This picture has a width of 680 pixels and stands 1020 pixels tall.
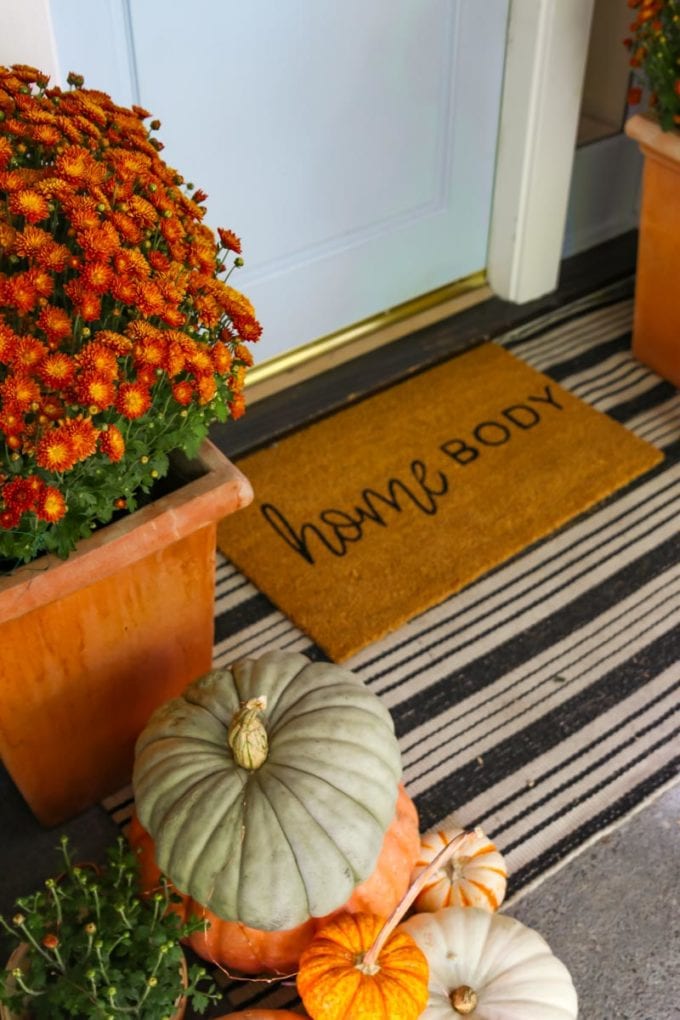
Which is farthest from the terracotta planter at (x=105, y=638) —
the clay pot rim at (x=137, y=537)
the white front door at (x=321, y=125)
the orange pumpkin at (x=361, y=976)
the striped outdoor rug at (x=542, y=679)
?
the white front door at (x=321, y=125)

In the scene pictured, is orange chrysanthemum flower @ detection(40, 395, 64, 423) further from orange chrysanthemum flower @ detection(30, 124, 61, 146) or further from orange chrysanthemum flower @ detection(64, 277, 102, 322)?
orange chrysanthemum flower @ detection(30, 124, 61, 146)

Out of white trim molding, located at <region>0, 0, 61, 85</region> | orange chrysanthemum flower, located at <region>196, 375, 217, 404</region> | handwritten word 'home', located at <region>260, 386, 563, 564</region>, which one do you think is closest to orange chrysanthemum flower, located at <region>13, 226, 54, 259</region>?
orange chrysanthemum flower, located at <region>196, 375, 217, 404</region>

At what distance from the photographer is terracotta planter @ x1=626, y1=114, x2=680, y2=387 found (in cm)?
204

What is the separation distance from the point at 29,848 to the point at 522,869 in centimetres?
68

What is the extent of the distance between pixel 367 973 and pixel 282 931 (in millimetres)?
130

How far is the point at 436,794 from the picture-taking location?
1594 millimetres

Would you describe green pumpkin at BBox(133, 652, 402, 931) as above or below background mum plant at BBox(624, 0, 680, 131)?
below

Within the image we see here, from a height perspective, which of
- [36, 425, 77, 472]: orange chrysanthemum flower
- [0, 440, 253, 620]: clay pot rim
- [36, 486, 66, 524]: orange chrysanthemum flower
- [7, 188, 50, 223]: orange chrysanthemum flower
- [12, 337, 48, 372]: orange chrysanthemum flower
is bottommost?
[0, 440, 253, 620]: clay pot rim

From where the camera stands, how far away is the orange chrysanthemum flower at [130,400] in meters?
1.09

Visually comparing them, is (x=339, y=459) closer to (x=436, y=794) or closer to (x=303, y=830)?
(x=436, y=794)

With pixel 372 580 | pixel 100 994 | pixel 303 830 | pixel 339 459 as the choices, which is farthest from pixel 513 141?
pixel 100 994

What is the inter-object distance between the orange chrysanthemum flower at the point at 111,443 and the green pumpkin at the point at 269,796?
331 mm

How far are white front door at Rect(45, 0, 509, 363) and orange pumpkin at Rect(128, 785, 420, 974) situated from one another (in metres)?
1.14

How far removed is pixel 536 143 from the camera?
2.27 metres
